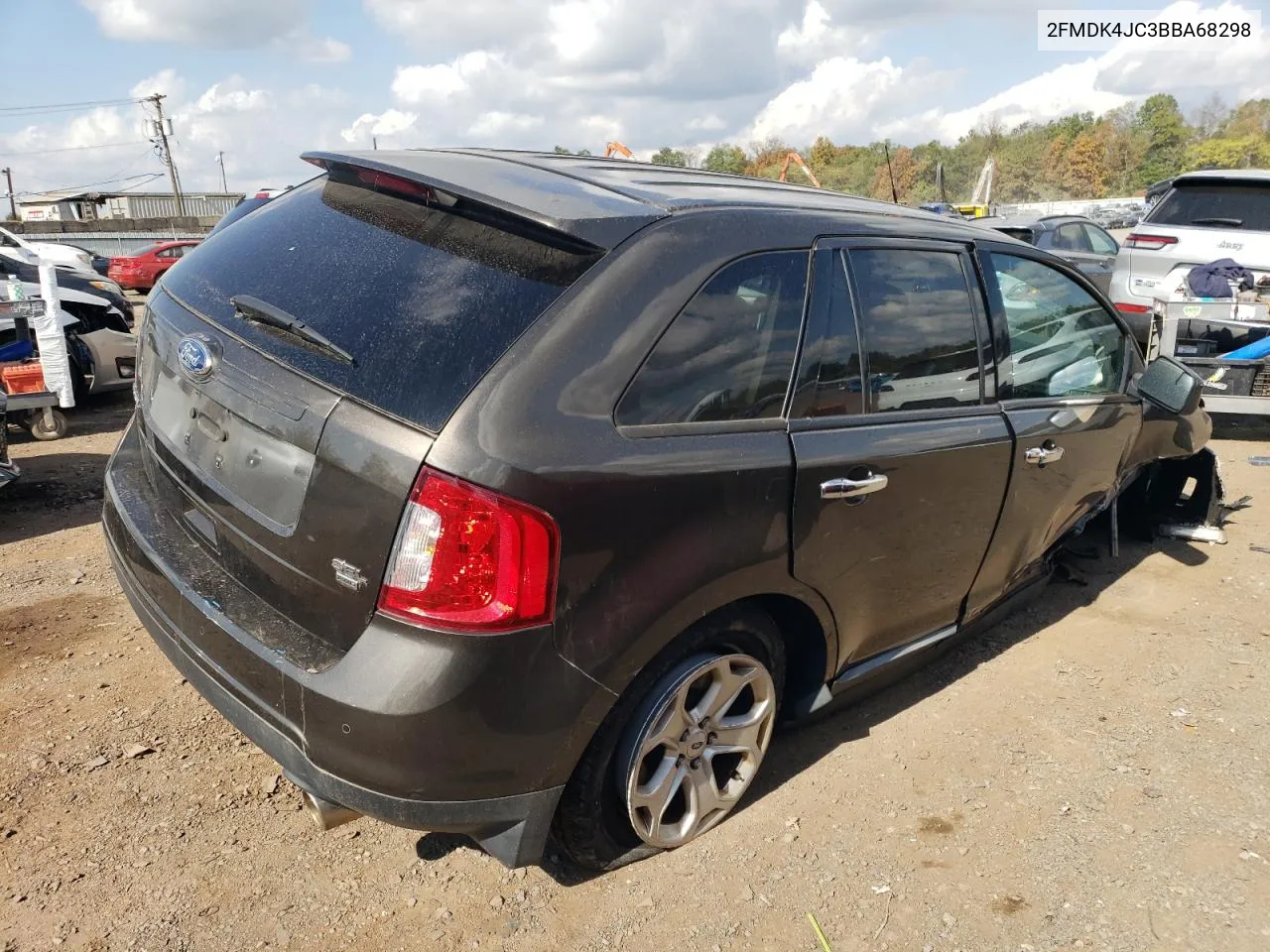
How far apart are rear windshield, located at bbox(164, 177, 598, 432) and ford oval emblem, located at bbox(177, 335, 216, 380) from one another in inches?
3.2

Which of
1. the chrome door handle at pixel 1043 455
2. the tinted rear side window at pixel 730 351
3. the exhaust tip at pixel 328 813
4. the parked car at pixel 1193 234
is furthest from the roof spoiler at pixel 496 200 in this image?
the parked car at pixel 1193 234

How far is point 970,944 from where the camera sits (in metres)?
2.39

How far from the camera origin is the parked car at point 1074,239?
1269 centimetres

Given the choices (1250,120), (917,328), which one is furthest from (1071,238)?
(1250,120)

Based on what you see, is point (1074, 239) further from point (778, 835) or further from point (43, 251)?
point (43, 251)

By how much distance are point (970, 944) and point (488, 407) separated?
1834 mm

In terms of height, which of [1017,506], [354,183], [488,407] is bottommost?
[1017,506]

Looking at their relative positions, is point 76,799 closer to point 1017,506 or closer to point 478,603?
point 478,603

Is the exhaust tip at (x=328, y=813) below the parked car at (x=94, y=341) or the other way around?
below

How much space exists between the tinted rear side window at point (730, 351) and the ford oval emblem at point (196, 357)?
106 centimetres

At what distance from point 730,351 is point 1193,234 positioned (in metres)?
8.13

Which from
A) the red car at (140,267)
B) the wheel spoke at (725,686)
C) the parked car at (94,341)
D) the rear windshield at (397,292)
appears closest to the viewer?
the rear windshield at (397,292)

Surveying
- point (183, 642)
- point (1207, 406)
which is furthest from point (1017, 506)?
point (1207, 406)

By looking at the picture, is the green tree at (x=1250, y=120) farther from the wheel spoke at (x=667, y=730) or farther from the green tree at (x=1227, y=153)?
the wheel spoke at (x=667, y=730)
